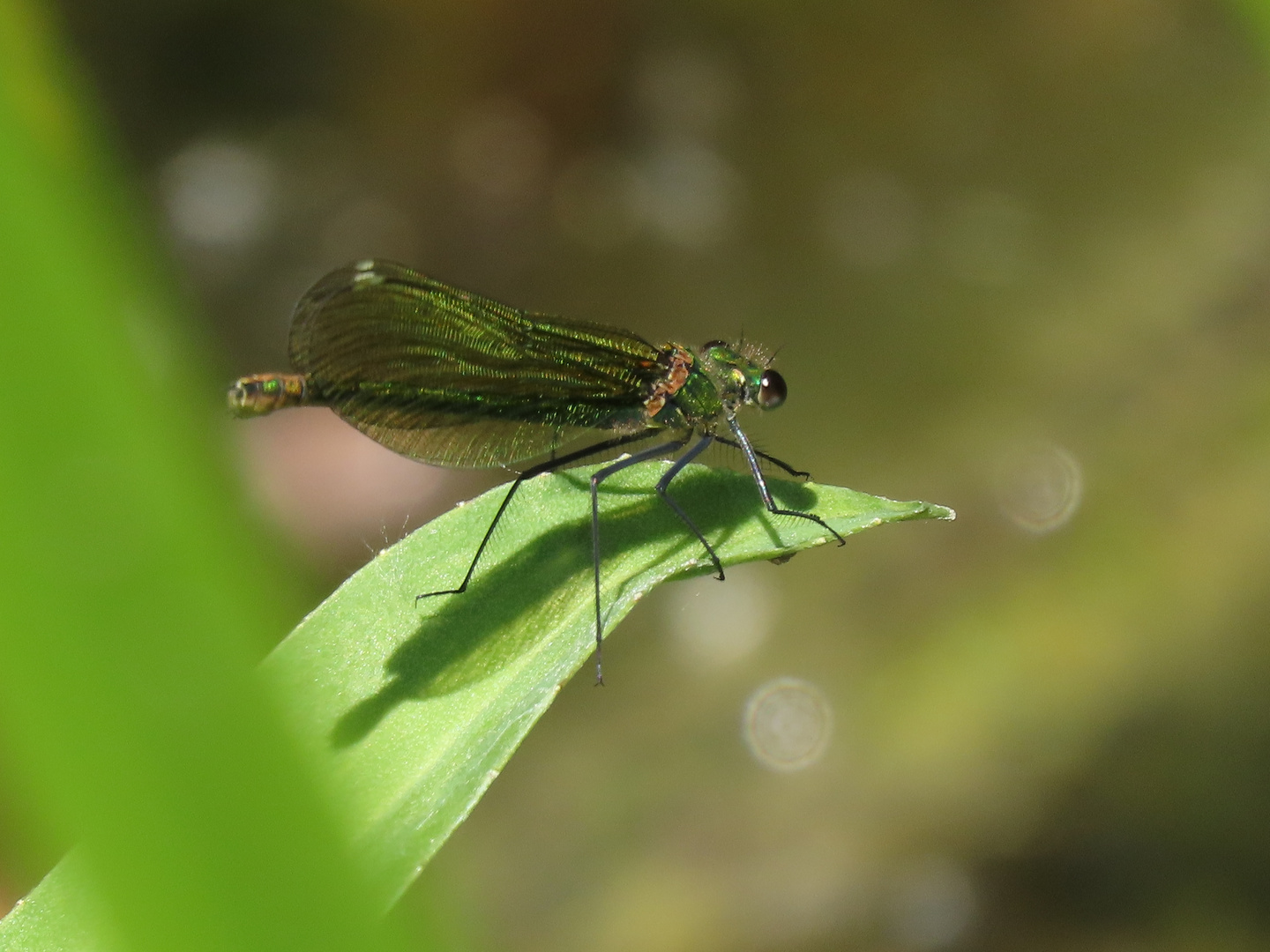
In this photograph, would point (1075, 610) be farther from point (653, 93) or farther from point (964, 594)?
point (653, 93)

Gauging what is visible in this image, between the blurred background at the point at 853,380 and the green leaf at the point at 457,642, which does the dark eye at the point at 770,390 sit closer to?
the green leaf at the point at 457,642

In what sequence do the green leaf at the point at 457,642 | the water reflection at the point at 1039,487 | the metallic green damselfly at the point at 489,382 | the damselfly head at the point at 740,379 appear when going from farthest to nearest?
the water reflection at the point at 1039,487 < the damselfly head at the point at 740,379 < the metallic green damselfly at the point at 489,382 < the green leaf at the point at 457,642

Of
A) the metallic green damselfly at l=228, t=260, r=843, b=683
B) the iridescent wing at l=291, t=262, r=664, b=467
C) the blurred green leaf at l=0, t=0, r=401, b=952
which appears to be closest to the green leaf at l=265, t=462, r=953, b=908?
the metallic green damselfly at l=228, t=260, r=843, b=683

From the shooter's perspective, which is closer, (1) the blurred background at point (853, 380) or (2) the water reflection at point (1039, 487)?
(1) the blurred background at point (853, 380)

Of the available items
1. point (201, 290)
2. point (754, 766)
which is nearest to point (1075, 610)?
point (754, 766)

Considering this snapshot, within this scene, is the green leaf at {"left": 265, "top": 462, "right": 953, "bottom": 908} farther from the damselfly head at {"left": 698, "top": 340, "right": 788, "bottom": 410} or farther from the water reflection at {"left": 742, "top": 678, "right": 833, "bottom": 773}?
the water reflection at {"left": 742, "top": 678, "right": 833, "bottom": 773}

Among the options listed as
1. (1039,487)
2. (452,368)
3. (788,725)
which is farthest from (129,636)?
(1039,487)

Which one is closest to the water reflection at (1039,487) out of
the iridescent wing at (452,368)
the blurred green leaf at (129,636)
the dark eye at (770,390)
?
the dark eye at (770,390)

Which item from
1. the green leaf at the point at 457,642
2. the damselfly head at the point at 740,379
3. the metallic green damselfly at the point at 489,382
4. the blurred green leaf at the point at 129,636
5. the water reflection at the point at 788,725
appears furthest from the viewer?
the water reflection at the point at 788,725
